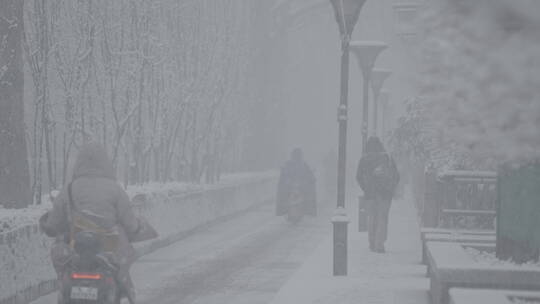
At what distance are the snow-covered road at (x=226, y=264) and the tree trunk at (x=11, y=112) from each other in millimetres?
2134

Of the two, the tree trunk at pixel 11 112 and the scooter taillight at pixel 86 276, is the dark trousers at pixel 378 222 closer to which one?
the tree trunk at pixel 11 112

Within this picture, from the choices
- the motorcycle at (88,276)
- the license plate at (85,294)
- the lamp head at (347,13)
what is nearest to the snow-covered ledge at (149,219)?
the motorcycle at (88,276)

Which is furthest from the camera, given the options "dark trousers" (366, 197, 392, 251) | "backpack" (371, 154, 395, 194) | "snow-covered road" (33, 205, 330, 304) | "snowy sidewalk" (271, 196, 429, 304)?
"backpack" (371, 154, 395, 194)

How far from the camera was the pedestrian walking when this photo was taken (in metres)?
15.9

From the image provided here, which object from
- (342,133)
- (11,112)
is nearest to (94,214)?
(342,133)

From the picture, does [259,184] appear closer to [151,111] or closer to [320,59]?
[151,111]

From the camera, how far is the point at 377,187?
1605 centimetres

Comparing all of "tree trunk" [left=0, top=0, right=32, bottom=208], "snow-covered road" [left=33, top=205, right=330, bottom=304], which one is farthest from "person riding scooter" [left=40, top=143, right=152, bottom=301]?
"tree trunk" [left=0, top=0, right=32, bottom=208]

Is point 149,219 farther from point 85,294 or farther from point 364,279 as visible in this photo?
point 85,294

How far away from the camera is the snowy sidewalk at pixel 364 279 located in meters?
10.3

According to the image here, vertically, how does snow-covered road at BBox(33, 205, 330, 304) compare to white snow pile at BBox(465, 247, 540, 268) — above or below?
below

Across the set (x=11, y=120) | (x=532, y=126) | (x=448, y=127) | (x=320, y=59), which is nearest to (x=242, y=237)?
(x=11, y=120)

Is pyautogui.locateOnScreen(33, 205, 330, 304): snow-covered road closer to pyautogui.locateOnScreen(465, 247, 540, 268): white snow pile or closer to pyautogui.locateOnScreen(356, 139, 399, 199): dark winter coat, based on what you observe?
pyautogui.locateOnScreen(356, 139, 399, 199): dark winter coat

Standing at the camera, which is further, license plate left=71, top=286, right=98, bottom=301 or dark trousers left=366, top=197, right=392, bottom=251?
dark trousers left=366, top=197, right=392, bottom=251
